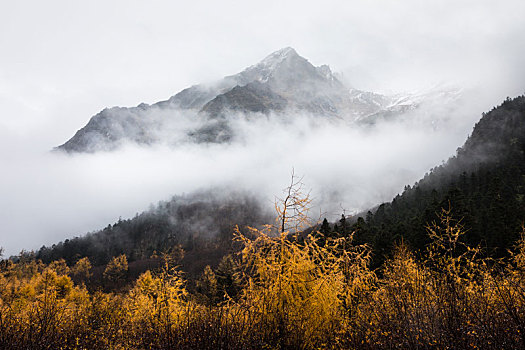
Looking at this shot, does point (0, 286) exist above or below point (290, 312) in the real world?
below

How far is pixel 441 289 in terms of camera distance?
7160mm

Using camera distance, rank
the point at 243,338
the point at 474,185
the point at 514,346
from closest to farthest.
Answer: the point at 514,346, the point at 243,338, the point at 474,185

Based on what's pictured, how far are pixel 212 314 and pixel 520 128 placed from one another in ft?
548

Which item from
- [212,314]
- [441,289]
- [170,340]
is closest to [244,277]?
[212,314]

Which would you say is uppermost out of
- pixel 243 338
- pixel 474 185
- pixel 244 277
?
pixel 244 277

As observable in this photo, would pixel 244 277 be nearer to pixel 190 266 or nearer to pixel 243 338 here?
pixel 243 338

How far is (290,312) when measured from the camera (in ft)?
25.4

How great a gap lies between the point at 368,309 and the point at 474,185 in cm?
10152

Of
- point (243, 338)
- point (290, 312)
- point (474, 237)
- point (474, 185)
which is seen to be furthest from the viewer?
point (474, 185)

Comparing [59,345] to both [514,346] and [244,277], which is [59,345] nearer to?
[244,277]

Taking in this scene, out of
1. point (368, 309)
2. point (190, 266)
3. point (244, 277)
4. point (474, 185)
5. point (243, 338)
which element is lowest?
point (190, 266)

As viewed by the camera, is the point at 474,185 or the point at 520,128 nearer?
the point at 474,185

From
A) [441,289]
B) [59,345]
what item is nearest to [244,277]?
[441,289]

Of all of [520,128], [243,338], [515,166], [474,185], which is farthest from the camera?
[520,128]
